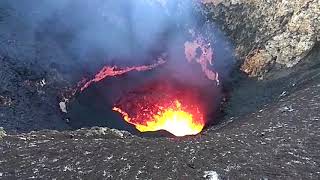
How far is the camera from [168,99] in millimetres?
37594

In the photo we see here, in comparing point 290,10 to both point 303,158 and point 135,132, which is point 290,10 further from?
point 303,158

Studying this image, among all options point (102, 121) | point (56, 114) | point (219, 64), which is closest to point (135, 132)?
point (102, 121)

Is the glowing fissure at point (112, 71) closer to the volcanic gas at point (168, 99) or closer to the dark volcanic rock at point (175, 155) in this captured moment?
the volcanic gas at point (168, 99)

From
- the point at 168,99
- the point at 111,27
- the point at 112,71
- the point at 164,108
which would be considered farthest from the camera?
the point at 111,27

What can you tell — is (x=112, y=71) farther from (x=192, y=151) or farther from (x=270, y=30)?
(x=192, y=151)

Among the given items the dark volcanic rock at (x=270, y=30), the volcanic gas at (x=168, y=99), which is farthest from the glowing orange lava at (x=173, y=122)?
the dark volcanic rock at (x=270, y=30)

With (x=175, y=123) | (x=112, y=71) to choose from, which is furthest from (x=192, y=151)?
(x=112, y=71)

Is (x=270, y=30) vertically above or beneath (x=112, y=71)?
above

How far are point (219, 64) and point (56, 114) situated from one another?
14.7 meters

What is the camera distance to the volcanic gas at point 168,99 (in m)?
35.8

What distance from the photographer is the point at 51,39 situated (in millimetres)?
40375

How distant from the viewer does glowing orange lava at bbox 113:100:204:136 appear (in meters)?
35.3

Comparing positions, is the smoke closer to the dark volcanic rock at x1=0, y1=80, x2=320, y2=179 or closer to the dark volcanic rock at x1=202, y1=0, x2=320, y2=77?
the dark volcanic rock at x1=202, y1=0, x2=320, y2=77

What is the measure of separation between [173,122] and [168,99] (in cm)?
201
